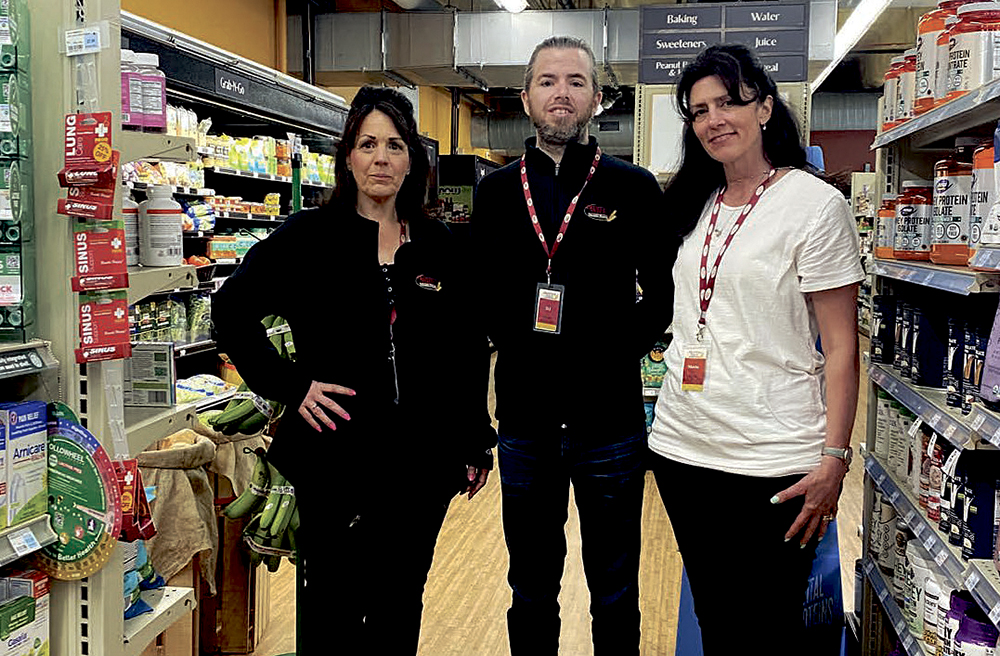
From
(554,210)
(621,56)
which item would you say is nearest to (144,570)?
(554,210)

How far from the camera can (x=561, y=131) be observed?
2451 mm

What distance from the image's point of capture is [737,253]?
2109 millimetres

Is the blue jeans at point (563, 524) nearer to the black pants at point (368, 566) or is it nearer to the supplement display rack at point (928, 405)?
the black pants at point (368, 566)

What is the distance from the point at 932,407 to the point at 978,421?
1.57 ft

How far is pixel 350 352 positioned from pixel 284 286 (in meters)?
0.23

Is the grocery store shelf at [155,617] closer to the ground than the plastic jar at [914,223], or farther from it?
closer to the ground

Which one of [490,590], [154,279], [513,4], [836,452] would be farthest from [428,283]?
[513,4]

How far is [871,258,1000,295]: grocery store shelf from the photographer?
190 centimetres

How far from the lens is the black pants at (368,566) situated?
2336 mm

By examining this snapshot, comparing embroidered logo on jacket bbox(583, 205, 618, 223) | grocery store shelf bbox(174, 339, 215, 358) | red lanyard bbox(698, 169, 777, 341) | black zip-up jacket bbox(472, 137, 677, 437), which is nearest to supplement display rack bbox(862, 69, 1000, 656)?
red lanyard bbox(698, 169, 777, 341)

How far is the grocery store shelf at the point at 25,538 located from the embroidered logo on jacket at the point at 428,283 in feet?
3.29

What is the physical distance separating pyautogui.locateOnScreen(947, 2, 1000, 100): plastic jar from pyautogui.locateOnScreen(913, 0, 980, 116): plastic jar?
0.14m

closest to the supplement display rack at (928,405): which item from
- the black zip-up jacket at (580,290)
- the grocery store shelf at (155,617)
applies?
the black zip-up jacket at (580,290)

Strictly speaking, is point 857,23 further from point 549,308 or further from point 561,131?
point 549,308
